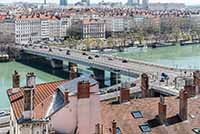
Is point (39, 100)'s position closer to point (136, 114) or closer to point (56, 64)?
point (136, 114)

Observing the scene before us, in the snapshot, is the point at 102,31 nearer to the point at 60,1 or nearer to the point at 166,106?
the point at 166,106

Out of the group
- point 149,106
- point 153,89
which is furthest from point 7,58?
point 149,106

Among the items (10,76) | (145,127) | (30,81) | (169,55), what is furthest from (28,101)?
(169,55)

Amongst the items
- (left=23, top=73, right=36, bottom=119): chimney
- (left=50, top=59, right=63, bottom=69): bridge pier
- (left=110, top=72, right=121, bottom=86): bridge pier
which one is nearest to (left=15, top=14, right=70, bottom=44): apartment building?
(left=50, top=59, right=63, bottom=69): bridge pier

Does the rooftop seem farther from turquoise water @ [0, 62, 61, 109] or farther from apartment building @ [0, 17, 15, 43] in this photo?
apartment building @ [0, 17, 15, 43]

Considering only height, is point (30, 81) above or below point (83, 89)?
above

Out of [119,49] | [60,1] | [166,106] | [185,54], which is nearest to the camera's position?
[166,106]
